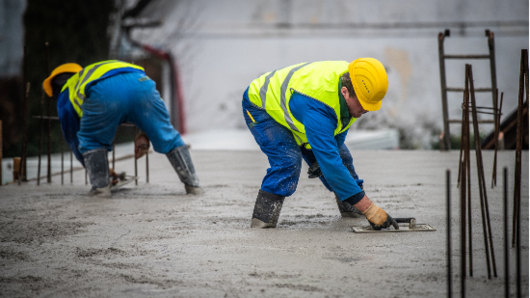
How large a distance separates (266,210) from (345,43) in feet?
30.4

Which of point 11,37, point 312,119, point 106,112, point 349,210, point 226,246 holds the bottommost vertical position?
point 226,246

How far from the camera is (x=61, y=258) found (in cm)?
309

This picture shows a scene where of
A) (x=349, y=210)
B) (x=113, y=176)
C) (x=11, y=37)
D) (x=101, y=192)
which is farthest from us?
(x=11, y=37)

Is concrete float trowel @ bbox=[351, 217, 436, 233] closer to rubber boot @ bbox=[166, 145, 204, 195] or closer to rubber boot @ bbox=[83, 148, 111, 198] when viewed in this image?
rubber boot @ bbox=[166, 145, 204, 195]

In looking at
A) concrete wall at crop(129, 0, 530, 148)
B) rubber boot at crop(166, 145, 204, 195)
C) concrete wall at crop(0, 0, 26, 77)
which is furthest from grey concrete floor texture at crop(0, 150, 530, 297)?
concrete wall at crop(0, 0, 26, 77)

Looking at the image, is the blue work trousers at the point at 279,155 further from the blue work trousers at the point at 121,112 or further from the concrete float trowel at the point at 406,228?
the blue work trousers at the point at 121,112

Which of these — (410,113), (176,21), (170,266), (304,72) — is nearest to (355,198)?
A: (304,72)

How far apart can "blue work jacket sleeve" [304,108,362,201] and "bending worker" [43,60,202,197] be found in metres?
2.18

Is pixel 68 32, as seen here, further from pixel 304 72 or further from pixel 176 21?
pixel 304 72

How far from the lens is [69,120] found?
209 inches

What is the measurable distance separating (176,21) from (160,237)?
32.2 feet

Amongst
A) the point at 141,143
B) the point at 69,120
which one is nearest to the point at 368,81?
the point at 141,143

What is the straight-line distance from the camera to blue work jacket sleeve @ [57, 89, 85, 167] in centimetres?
525

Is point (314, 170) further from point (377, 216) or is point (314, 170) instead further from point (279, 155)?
point (377, 216)
